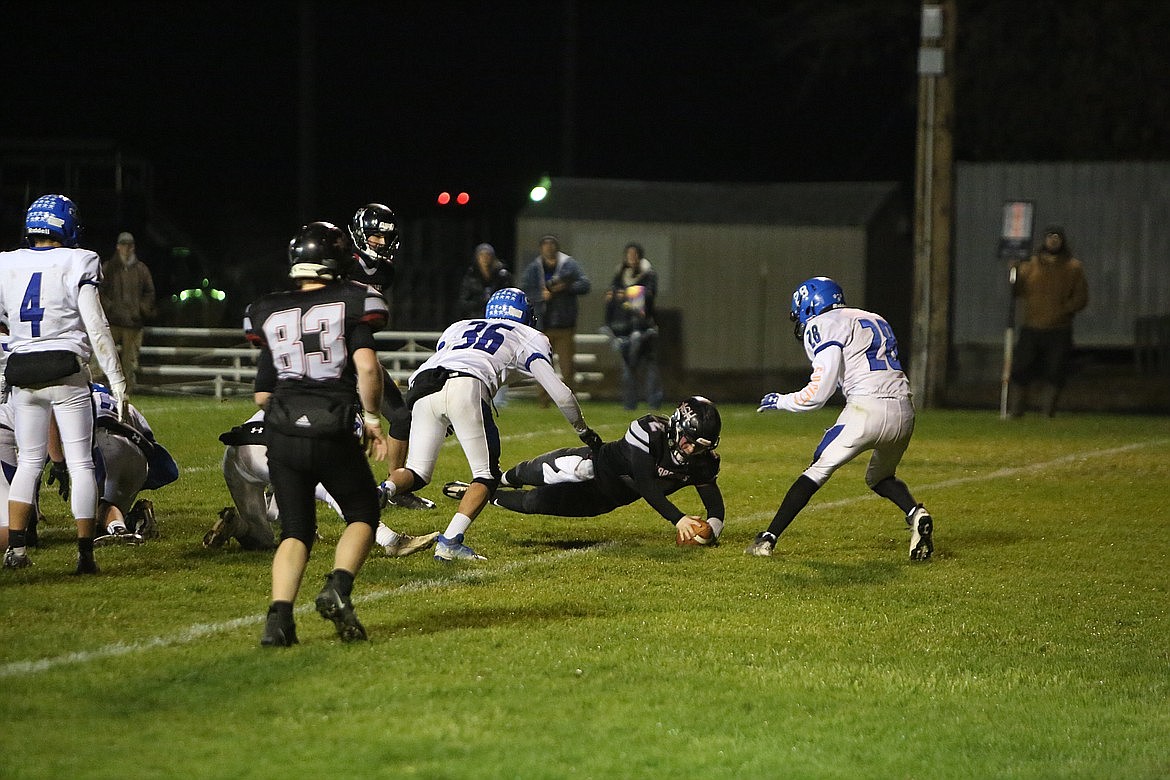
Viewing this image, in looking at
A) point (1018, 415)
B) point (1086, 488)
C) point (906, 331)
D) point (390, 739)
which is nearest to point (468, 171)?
point (906, 331)

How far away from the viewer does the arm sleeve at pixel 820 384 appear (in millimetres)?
8875

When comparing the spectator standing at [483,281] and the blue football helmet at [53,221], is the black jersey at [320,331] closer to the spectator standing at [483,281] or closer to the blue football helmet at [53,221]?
the blue football helmet at [53,221]

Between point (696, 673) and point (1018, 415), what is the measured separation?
13.6 meters

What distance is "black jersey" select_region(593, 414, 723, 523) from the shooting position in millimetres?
9078

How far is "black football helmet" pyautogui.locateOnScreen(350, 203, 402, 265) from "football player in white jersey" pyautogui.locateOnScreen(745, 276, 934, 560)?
2.40 metres

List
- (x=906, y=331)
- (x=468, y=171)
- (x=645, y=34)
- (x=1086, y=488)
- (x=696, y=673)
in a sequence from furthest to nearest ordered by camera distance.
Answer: (x=645, y=34), (x=468, y=171), (x=906, y=331), (x=1086, y=488), (x=696, y=673)

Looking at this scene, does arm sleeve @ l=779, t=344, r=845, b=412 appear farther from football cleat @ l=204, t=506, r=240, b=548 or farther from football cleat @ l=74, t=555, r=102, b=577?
football cleat @ l=74, t=555, r=102, b=577

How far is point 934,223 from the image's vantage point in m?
20.4

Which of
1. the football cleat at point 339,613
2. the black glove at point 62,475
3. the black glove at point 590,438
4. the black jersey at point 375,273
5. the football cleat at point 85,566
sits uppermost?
the black jersey at point 375,273

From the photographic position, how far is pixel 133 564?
8.33 meters

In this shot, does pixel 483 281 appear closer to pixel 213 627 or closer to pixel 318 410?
pixel 213 627

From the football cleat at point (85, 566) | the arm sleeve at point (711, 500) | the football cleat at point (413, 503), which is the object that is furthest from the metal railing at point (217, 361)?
the football cleat at point (85, 566)

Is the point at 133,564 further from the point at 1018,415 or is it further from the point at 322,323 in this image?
the point at 1018,415

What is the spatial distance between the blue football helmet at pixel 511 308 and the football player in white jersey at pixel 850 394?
1491mm
